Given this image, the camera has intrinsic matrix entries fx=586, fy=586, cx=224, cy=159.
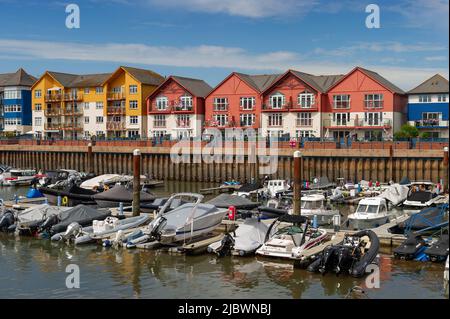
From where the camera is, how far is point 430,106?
70.1 meters

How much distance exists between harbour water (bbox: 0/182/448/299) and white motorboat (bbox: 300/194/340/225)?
28.3ft

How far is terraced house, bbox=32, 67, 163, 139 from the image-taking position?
8381cm

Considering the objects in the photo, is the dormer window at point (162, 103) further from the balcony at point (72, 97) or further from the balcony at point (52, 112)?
the balcony at point (52, 112)

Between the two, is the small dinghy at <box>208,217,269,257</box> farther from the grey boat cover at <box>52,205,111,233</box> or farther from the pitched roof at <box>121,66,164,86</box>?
the pitched roof at <box>121,66,164,86</box>

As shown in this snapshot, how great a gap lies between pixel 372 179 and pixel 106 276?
119 ft

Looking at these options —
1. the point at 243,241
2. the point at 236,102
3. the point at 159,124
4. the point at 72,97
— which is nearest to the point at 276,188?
the point at 243,241

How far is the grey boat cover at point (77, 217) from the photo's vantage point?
96.4ft

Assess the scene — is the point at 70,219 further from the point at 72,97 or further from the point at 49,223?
the point at 72,97

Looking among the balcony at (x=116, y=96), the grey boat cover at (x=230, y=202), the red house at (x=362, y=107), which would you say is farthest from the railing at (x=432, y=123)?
the balcony at (x=116, y=96)

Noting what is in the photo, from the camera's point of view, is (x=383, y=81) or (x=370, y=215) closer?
(x=370, y=215)

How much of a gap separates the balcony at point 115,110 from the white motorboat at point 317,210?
52843mm

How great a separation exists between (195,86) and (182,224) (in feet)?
186

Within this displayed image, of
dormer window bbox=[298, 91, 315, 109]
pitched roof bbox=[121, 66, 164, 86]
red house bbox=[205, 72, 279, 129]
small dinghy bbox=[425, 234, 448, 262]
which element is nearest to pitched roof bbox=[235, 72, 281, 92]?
red house bbox=[205, 72, 279, 129]
